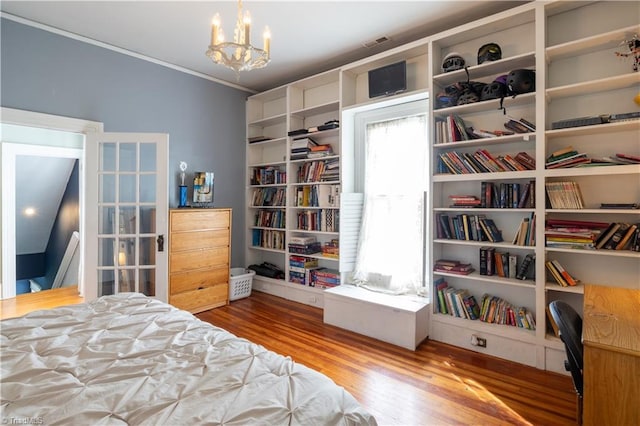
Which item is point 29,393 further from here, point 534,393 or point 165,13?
point 165,13

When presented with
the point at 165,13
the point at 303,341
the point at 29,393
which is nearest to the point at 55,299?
the point at 303,341

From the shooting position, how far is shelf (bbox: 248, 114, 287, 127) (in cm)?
432

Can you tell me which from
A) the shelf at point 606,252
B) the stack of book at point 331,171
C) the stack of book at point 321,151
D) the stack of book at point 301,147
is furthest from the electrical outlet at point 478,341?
the stack of book at point 301,147

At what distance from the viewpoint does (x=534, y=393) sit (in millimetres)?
2117

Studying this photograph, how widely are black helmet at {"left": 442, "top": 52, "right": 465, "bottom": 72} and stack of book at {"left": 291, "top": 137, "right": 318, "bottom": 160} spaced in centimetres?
174

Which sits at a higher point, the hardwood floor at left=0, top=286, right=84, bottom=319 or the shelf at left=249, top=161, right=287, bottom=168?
the shelf at left=249, top=161, right=287, bottom=168

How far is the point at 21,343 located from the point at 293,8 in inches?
112

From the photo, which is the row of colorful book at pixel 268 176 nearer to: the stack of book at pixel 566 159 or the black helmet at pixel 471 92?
the black helmet at pixel 471 92

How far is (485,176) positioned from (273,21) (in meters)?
2.31

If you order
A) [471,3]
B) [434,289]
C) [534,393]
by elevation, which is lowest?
[534,393]

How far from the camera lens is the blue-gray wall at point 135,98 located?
2949 millimetres

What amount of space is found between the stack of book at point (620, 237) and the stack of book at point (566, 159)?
49cm

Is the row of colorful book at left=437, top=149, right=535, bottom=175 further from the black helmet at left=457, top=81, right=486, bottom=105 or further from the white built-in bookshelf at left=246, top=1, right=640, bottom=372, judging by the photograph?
the black helmet at left=457, top=81, right=486, bottom=105

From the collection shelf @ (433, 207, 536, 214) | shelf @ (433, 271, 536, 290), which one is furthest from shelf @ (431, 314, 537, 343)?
shelf @ (433, 207, 536, 214)
